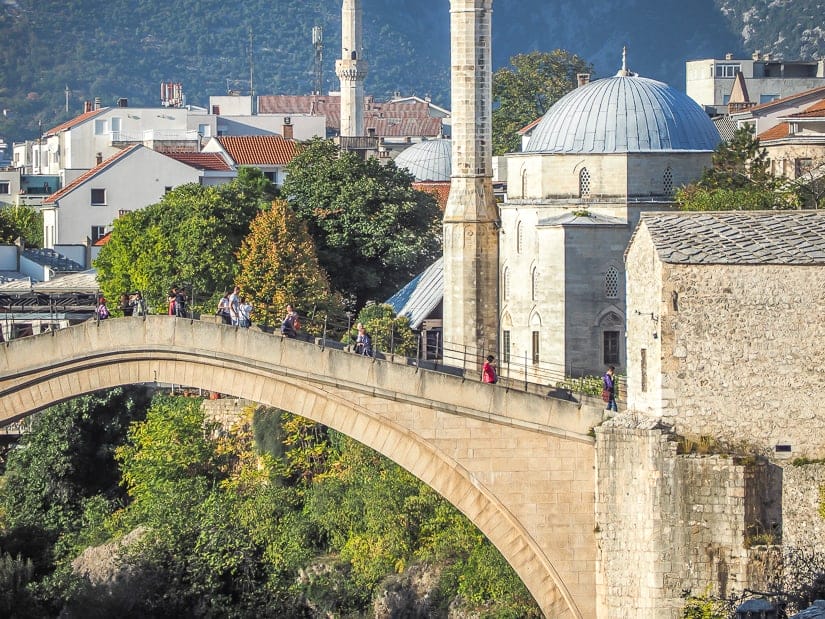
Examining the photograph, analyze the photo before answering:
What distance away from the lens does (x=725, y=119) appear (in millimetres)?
71438

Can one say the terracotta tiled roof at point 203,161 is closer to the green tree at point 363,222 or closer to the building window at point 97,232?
the building window at point 97,232

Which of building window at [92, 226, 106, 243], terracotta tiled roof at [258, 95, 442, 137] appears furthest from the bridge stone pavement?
terracotta tiled roof at [258, 95, 442, 137]

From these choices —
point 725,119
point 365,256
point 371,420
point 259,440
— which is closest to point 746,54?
point 725,119

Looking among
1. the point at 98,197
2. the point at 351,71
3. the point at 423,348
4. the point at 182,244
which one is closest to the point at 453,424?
the point at 423,348

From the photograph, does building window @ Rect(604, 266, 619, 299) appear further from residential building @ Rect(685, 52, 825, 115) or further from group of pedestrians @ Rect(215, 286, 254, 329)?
residential building @ Rect(685, 52, 825, 115)

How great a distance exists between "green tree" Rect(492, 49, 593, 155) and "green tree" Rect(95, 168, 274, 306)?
1494 inches

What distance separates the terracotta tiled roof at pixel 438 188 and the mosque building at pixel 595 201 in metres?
22.0

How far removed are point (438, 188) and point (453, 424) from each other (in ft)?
145

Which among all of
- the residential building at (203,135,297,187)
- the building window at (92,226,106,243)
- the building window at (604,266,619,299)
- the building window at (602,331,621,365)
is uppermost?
the residential building at (203,135,297,187)

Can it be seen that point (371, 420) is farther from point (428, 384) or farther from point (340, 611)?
point (340, 611)

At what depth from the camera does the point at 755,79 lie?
90.9 m

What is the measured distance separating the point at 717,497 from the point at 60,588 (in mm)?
17277

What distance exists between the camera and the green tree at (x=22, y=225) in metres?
77.1

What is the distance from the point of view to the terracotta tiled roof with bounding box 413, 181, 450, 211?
71688mm
